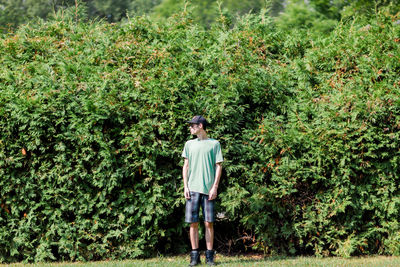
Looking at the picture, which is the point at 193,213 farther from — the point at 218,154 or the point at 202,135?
the point at 202,135

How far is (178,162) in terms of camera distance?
23.1 feet

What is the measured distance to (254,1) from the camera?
40.2 m

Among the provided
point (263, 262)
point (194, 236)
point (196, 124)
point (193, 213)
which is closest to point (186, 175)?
point (193, 213)

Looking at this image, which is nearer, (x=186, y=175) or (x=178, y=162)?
(x=186, y=175)

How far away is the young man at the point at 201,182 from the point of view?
632 centimetres

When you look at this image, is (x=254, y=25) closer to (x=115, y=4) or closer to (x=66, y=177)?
(x=66, y=177)

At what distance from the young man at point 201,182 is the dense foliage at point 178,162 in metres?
0.58

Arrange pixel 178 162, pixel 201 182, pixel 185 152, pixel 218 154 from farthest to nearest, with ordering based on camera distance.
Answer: pixel 178 162
pixel 185 152
pixel 218 154
pixel 201 182

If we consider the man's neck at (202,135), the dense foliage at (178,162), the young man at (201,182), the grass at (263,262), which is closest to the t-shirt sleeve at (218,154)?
the young man at (201,182)

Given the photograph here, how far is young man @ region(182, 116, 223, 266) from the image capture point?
6.32m

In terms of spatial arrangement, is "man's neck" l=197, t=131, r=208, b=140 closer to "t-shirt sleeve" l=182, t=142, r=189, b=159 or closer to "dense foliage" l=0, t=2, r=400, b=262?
"t-shirt sleeve" l=182, t=142, r=189, b=159

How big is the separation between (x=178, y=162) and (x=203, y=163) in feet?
2.60

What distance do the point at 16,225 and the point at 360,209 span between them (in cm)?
546

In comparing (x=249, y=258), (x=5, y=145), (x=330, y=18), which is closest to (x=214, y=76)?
(x=249, y=258)
